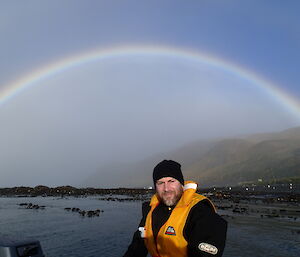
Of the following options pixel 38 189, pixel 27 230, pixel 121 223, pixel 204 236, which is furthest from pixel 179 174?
pixel 38 189

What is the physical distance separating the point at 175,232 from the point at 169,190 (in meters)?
0.68

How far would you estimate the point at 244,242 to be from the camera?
19906 millimetres

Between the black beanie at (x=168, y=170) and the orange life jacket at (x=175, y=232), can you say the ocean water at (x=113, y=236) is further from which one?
the black beanie at (x=168, y=170)

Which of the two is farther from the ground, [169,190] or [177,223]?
[169,190]

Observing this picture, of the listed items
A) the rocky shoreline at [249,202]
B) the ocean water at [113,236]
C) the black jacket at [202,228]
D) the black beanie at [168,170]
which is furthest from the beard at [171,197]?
the rocky shoreline at [249,202]

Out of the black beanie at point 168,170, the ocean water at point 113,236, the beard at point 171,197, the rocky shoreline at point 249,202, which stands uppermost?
the black beanie at point 168,170

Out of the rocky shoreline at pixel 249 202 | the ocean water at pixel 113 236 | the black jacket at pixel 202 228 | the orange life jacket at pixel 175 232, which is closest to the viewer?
the black jacket at pixel 202 228

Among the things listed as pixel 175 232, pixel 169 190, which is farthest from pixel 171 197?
pixel 175 232

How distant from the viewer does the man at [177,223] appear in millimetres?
3682

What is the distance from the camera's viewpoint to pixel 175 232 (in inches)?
162

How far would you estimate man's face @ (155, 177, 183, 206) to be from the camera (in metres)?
4.55

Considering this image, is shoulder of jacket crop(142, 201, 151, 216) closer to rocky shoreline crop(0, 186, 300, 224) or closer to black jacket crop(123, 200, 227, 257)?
black jacket crop(123, 200, 227, 257)

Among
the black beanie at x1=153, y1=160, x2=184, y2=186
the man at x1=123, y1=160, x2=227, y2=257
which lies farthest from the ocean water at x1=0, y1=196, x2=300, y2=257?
the black beanie at x1=153, y1=160, x2=184, y2=186

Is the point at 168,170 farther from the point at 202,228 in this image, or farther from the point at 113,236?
the point at 113,236
